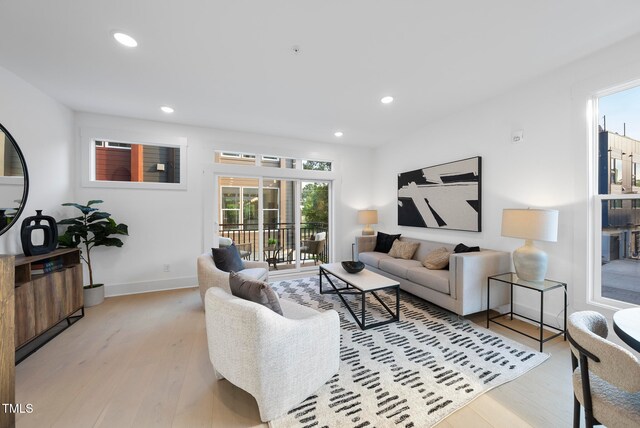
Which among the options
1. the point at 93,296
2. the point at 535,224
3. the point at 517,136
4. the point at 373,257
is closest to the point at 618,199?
the point at 535,224

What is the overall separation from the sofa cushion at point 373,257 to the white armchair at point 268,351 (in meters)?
2.46

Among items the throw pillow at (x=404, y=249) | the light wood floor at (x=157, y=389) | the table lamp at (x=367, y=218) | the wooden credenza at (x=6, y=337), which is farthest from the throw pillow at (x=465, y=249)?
the wooden credenza at (x=6, y=337)

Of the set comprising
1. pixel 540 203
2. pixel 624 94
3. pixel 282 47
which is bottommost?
pixel 540 203

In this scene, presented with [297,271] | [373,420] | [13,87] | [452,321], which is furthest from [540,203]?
[13,87]

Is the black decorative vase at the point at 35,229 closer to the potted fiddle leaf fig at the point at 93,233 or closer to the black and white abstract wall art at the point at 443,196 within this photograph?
the potted fiddle leaf fig at the point at 93,233

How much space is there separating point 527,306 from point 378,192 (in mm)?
3173

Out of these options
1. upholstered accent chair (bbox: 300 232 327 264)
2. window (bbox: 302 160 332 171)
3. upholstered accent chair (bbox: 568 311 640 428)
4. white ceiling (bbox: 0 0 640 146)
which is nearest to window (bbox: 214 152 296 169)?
window (bbox: 302 160 332 171)

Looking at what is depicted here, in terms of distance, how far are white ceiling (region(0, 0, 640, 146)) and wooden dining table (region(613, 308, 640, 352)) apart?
6.50 feet

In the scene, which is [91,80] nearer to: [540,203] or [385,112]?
[385,112]

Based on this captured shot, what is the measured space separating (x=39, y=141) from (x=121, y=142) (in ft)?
3.10

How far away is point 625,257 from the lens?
227 centimetres

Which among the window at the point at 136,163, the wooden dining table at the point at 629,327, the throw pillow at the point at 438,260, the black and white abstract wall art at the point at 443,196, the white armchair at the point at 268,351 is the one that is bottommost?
the white armchair at the point at 268,351

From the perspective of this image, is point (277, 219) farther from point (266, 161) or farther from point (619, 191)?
point (619, 191)

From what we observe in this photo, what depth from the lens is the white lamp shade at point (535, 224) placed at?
2.36m
